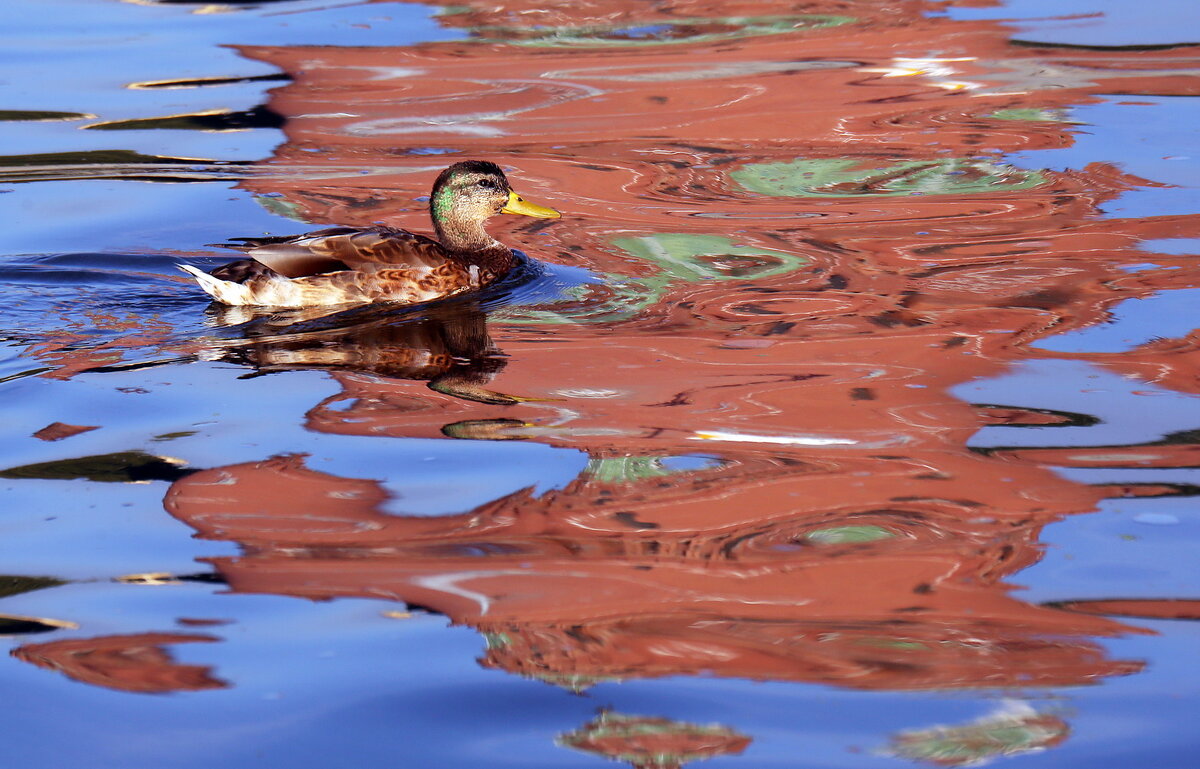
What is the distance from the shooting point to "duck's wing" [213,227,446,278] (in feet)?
26.4

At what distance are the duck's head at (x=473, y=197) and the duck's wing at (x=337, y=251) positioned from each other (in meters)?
0.71

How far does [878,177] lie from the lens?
10.3 metres

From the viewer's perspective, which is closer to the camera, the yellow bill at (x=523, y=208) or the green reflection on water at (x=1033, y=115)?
the yellow bill at (x=523, y=208)

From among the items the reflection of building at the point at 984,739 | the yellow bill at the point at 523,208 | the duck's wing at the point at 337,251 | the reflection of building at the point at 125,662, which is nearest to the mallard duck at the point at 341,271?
the duck's wing at the point at 337,251

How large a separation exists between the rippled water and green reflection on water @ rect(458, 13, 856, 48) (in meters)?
2.55

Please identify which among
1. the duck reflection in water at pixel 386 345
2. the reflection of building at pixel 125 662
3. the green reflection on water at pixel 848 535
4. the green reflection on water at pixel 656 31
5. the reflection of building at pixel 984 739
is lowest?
the reflection of building at pixel 984 739

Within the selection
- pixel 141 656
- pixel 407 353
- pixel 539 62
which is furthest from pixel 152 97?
pixel 141 656

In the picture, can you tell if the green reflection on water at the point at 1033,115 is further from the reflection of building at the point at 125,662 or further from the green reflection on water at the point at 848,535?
the reflection of building at the point at 125,662

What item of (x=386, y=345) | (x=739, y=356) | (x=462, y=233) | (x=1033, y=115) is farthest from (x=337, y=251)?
(x=1033, y=115)

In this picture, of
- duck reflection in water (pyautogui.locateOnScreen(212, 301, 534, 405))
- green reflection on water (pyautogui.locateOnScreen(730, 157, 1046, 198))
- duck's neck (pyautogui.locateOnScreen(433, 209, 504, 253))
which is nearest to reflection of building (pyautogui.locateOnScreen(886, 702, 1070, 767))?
duck reflection in water (pyautogui.locateOnScreen(212, 301, 534, 405))

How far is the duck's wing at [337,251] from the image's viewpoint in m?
8.04

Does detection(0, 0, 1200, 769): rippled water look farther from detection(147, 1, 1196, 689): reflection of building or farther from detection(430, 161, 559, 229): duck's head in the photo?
detection(430, 161, 559, 229): duck's head

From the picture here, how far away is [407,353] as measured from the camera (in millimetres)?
7262

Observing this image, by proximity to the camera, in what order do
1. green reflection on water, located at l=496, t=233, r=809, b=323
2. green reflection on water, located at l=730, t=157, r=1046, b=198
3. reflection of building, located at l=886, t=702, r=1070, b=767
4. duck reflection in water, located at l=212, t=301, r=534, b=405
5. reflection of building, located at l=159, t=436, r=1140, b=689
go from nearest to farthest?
reflection of building, located at l=886, t=702, r=1070, b=767 < reflection of building, located at l=159, t=436, r=1140, b=689 < duck reflection in water, located at l=212, t=301, r=534, b=405 < green reflection on water, located at l=496, t=233, r=809, b=323 < green reflection on water, located at l=730, t=157, r=1046, b=198
